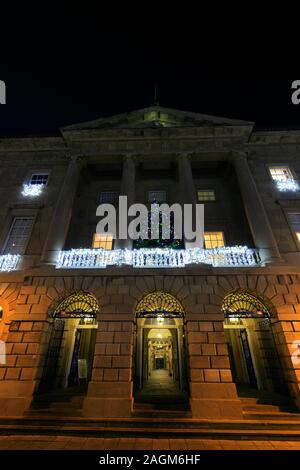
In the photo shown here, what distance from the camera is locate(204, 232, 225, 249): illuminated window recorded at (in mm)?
14003

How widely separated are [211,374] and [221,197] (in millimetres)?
11093

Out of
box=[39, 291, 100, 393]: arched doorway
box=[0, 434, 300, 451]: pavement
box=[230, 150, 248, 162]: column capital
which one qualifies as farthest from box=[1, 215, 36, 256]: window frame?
box=[230, 150, 248, 162]: column capital

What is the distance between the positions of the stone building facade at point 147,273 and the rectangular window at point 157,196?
0.30ft

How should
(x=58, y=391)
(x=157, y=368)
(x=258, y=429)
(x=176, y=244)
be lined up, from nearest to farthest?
(x=258, y=429), (x=58, y=391), (x=176, y=244), (x=157, y=368)

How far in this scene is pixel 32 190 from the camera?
14102mm

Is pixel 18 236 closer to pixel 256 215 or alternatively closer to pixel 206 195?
pixel 206 195

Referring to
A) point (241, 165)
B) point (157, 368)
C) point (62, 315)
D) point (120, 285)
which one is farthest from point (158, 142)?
point (157, 368)

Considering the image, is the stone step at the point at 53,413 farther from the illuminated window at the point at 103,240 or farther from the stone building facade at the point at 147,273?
the illuminated window at the point at 103,240

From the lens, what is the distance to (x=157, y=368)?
19.9 m

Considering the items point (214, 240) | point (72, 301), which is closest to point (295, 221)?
point (214, 240)

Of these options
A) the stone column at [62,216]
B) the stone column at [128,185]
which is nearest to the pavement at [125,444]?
the stone column at [62,216]

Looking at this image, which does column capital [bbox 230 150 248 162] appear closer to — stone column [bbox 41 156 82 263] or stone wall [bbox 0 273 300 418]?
stone wall [bbox 0 273 300 418]

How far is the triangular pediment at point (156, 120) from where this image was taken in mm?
15062

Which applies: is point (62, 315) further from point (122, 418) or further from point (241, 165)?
point (241, 165)
